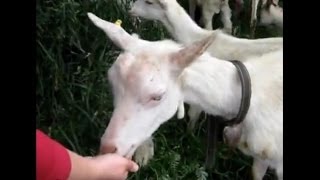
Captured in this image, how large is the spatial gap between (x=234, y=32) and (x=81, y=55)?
130 cm

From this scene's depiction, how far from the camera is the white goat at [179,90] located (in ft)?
7.19

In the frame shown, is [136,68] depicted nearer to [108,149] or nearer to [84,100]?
[108,149]

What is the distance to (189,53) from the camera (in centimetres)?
220

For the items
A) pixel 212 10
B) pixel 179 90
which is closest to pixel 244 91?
pixel 179 90

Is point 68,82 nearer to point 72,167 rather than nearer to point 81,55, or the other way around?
point 81,55

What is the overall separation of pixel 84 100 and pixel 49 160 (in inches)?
72.5

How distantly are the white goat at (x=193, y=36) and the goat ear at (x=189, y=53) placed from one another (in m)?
0.14

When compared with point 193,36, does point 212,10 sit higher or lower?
lower

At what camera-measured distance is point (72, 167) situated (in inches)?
60.9

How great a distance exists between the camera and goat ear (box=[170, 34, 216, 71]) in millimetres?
2154

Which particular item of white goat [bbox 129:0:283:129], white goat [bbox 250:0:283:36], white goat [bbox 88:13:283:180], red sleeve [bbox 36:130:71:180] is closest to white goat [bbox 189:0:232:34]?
white goat [bbox 250:0:283:36]

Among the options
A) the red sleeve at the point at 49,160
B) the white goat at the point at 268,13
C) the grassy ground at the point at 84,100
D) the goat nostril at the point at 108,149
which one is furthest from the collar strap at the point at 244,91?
the white goat at the point at 268,13

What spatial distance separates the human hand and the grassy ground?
4.31ft
